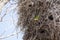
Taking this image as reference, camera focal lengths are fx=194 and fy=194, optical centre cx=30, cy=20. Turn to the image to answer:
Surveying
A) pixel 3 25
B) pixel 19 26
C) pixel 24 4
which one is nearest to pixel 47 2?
pixel 24 4

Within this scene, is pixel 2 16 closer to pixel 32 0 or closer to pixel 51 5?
pixel 32 0

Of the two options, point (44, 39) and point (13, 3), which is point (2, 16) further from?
point (44, 39)

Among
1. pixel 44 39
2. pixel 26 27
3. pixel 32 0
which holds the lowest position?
pixel 44 39

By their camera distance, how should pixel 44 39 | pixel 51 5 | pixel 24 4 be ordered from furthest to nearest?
pixel 24 4, pixel 51 5, pixel 44 39

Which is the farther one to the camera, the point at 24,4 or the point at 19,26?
the point at 24,4

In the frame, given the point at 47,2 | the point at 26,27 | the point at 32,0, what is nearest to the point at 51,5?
the point at 47,2

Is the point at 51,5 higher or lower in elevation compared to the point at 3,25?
higher

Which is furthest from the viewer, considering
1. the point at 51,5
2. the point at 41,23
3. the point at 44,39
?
the point at 51,5
